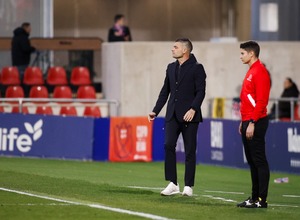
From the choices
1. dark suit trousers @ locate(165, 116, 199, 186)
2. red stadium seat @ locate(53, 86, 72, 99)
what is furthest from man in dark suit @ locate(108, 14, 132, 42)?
dark suit trousers @ locate(165, 116, 199, 186)

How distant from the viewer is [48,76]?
101 feet

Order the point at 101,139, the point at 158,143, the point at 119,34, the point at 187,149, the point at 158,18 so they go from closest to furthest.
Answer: the point at 187,149 → the point at 101,139 → the point at 158,143 → the point at 119,34 → the point at 158,18

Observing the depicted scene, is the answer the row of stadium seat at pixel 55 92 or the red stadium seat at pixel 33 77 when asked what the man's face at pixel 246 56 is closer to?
the row of stadium seat at pixel 55 92

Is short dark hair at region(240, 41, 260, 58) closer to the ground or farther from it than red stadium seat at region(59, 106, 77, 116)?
farther from it

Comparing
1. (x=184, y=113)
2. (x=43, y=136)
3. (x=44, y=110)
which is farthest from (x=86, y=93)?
(x=184, y=113)

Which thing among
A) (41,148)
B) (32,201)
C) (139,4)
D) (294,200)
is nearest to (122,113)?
(41,148)

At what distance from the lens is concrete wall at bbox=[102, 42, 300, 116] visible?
101 feet

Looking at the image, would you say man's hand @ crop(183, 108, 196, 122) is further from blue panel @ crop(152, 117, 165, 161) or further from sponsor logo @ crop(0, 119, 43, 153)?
blue panel @ crop(152, 117, 165, 161)

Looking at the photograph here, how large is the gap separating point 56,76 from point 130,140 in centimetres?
574

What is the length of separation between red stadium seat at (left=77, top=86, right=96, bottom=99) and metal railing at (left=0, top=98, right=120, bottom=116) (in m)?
0.73

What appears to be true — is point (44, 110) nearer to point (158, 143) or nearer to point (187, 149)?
point (158, 143)

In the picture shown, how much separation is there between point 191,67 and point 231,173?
7.71m

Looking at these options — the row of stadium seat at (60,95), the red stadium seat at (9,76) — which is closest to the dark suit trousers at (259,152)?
the row of stadium seat at (60,95)

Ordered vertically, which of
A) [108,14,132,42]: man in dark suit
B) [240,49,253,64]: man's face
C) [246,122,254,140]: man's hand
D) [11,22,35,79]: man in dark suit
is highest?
[108,14,132,42]: man in dark suit
